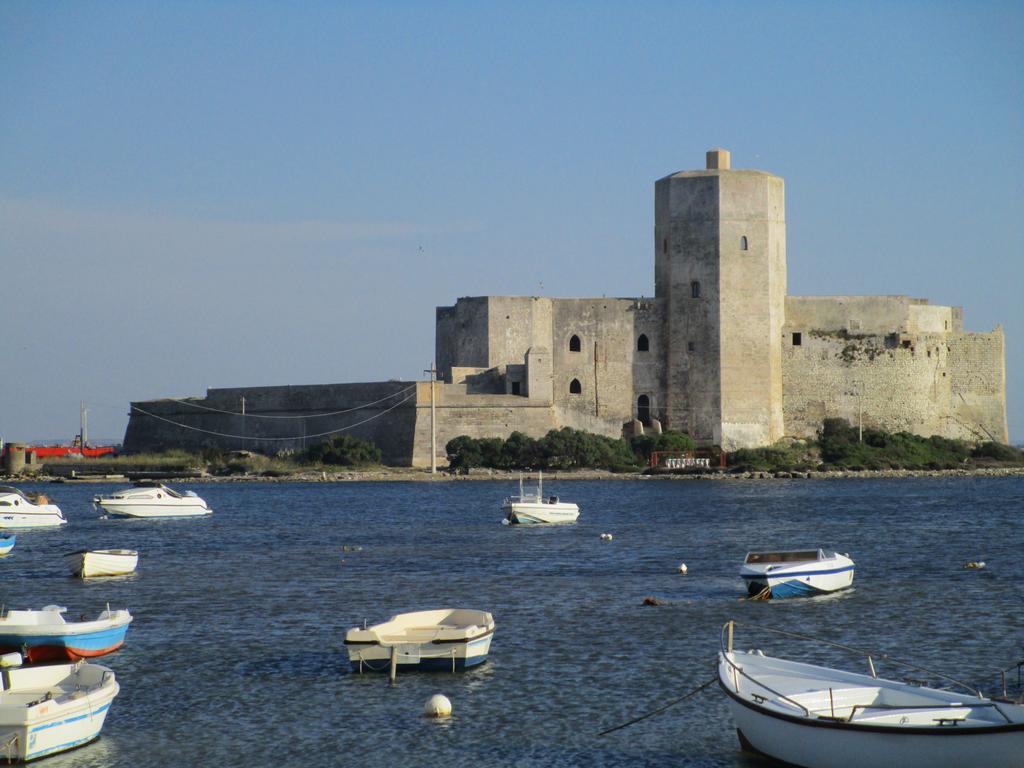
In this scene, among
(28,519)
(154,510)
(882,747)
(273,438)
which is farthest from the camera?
(273,438)

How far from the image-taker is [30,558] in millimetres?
24938

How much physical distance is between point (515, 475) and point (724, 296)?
28.9ft

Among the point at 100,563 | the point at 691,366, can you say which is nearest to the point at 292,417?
the point at 691,366

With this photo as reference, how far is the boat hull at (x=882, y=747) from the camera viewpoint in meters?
8.96

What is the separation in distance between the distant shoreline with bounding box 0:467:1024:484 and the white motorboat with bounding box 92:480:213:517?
41.5 feet

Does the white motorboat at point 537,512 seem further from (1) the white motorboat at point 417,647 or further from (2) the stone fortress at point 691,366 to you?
(1) the white motorboat at point 417,647

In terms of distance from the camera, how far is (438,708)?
471 inches

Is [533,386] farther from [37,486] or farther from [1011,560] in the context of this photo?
[1011,560]

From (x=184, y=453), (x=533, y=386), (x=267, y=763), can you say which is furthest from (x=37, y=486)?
(x=267, y=763)

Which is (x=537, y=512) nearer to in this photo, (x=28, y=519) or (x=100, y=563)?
(x=28, y=519)

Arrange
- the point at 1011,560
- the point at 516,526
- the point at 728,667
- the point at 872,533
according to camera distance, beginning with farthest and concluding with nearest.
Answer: the point at 516,526
the point at 872,533
the point at 1011,560
the point at 728,667

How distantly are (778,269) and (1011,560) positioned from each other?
28092 millimetres

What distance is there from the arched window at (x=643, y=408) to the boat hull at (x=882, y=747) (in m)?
41.3

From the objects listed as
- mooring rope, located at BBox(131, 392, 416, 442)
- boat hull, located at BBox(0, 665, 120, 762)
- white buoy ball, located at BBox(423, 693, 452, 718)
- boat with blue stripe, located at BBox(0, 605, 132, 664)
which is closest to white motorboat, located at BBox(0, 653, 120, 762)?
boat hull, located at BBox(0, 665, 120, 762)
